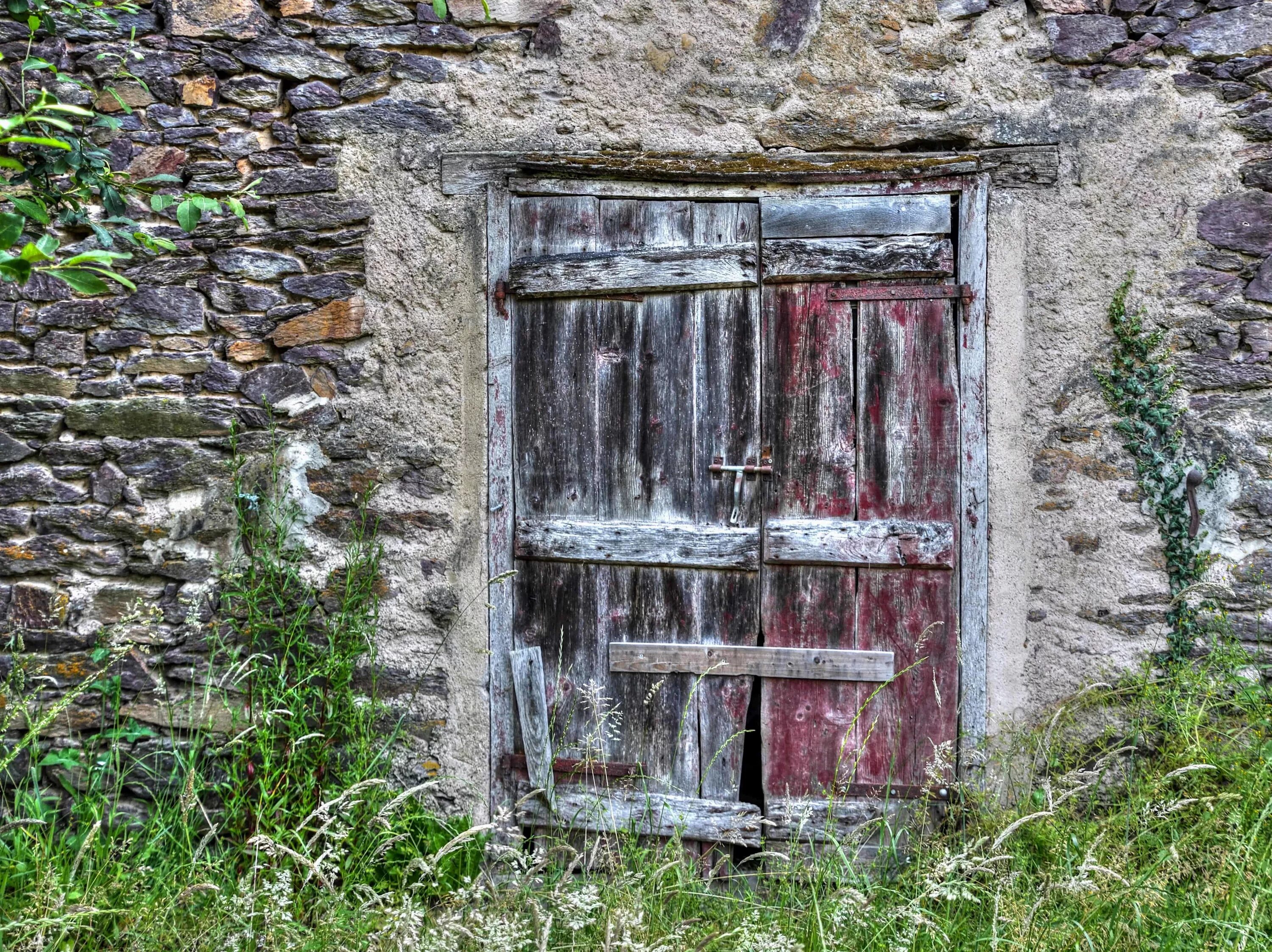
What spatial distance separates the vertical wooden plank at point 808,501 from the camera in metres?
2.68

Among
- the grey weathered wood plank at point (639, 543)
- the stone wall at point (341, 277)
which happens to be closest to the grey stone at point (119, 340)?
the stone wall at point (341, 277)

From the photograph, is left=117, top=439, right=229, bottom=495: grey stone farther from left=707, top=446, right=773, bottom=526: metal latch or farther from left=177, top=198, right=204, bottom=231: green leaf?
left=707, top=446, right=773, bottom=526: metal latch

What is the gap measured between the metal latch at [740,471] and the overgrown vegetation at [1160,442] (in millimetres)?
1037

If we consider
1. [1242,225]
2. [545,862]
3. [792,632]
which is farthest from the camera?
[792,632]

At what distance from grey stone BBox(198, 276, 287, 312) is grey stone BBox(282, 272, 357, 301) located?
0.18ft

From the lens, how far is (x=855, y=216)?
2.67 m

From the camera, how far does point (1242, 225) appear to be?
252cm

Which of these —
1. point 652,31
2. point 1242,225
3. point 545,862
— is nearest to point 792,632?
point 545,862

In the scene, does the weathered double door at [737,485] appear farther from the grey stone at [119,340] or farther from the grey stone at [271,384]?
the grey stone at [119,340]

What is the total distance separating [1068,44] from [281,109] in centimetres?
252

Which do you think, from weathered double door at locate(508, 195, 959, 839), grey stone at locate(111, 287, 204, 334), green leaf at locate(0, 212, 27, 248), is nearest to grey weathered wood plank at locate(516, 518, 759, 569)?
weathered double door at locate(508, 195, 959, 839)

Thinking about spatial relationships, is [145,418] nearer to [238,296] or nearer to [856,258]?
[238,296]

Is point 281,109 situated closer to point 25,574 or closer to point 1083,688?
point 25,574

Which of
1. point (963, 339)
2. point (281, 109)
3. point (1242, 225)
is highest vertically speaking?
point (281, 109)
